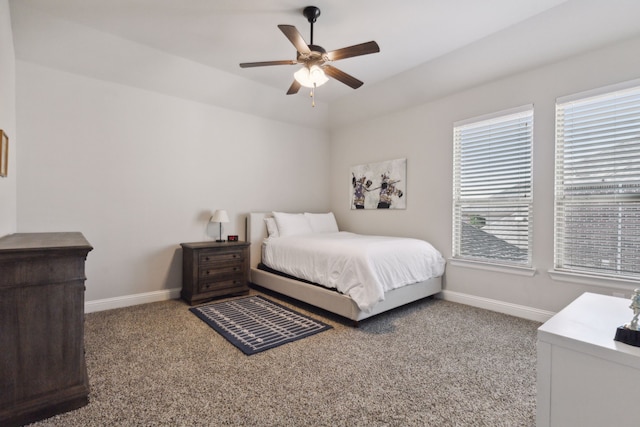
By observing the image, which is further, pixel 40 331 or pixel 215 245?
pixel 215 245

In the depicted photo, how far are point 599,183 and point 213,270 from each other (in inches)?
160

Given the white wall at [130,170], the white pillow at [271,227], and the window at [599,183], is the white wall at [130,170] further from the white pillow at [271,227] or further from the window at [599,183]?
the window at [599,183]

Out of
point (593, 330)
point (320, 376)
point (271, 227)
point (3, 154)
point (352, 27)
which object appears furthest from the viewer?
point (271, 227)

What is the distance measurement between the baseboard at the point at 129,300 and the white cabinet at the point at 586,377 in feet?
12.4

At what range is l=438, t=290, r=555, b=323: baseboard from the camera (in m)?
3.04

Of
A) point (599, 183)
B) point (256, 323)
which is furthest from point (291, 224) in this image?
point (599, 183)

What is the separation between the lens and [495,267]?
3.39m

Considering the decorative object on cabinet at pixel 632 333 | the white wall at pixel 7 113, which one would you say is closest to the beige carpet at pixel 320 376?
the decorative object on cabinet at pixel 632 333

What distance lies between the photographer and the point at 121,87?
3.46 meters

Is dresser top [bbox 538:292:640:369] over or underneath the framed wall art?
underneath

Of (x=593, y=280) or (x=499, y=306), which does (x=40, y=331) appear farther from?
(x=593, y=280)

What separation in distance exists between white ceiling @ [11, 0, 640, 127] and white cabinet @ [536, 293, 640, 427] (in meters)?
2.63

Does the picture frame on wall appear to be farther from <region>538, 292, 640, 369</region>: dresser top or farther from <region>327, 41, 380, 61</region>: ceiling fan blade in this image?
<region>538, 292, 640, 369</region>: dresser top

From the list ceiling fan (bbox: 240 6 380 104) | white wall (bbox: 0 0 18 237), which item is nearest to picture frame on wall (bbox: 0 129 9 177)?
white wall (bbox: 0 0 18 237)
